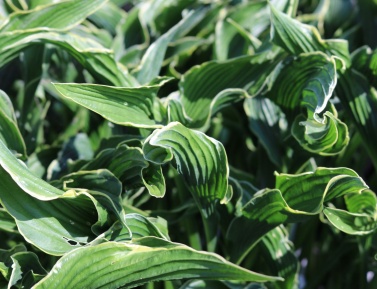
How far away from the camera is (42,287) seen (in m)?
0.64

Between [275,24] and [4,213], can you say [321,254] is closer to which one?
[275,24]

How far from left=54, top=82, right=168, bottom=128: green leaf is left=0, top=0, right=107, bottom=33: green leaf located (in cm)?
16

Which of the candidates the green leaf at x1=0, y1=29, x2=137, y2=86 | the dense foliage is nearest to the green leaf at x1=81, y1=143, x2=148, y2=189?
the dense foliage

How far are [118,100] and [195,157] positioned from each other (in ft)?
0.39

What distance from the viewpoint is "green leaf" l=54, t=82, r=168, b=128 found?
2.35 feet

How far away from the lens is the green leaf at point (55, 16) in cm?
86

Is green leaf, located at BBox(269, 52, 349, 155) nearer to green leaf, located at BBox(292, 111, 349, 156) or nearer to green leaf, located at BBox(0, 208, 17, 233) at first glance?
green leaf, located at BBox(292, 111, 349, 156)

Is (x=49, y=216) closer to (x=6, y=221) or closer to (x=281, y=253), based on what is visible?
(x=6, y=221)

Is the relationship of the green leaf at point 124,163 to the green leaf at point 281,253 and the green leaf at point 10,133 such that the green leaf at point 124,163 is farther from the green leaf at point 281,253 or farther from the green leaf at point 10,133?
the green leaf at point 281,253

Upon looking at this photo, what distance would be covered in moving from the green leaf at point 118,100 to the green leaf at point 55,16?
16 centimetres

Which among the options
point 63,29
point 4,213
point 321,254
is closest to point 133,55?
point 63,29

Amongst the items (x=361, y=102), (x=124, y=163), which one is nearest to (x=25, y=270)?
(x=124, y=163)

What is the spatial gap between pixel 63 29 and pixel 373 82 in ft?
1.48

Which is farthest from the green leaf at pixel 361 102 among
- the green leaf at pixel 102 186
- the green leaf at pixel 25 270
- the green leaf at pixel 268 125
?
the green leaf at pixel 25 270
